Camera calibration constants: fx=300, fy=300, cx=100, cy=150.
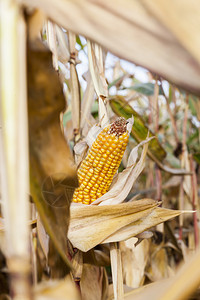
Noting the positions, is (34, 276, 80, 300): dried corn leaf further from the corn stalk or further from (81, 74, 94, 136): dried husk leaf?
(81, 74, 94, 136): dried husk leaf

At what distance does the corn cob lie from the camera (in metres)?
0.92

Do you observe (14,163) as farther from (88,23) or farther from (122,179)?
(122,179)

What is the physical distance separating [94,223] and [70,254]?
0.15m

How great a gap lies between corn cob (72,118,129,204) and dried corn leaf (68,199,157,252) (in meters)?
0.10

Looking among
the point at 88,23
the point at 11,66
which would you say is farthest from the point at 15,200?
the point at 88,23

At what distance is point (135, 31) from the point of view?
17.5 inches

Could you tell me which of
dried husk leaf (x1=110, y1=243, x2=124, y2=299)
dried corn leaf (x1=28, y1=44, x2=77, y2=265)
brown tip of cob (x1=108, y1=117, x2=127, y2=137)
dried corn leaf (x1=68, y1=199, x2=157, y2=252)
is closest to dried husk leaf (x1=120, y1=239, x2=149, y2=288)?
dried husk leaf (x1=110, y1=243, x2=124, y2=299)

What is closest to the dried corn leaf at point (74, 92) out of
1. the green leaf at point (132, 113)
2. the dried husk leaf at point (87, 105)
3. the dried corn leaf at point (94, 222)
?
the dried husk leaf at point (87, 105)

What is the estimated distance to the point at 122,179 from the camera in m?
0.98

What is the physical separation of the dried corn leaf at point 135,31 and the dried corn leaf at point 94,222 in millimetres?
510

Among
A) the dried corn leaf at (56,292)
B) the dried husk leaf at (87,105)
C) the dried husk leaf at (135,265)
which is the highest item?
the dried husk leaf at (87,105)

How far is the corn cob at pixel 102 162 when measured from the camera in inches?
36.4

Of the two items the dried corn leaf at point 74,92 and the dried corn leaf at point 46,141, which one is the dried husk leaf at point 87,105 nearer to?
the dried corn leaf at point 74,92

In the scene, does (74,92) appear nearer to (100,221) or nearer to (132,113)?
(132,113)
